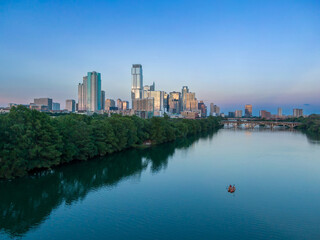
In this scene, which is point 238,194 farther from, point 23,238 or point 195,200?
point 23,238

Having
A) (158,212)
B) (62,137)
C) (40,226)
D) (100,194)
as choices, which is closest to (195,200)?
(158,212)

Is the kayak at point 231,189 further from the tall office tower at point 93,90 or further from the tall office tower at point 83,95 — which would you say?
the tall office tower at point 83,95

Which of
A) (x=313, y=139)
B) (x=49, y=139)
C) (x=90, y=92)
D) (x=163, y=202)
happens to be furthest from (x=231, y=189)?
(x=90, y=92)

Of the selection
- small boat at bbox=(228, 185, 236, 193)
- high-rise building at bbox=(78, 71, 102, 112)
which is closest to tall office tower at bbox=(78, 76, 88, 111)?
high-rise building at bbox=(78, 71, 102, 112)

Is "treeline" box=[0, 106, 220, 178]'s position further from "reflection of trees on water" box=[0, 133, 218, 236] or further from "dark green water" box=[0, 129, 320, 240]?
"dark green water" box=[0, 129, 320, 240]

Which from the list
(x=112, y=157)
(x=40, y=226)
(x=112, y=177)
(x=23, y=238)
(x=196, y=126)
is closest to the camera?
(x=23, y=238)
